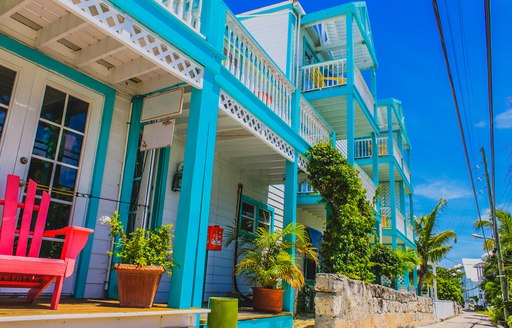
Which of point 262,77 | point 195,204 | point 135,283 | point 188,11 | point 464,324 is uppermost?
point 262,77

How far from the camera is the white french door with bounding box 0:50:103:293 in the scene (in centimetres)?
440

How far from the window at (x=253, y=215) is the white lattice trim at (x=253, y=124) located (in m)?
2.06

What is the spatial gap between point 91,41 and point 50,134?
124cm

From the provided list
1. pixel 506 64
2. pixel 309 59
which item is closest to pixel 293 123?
pixel 506 64

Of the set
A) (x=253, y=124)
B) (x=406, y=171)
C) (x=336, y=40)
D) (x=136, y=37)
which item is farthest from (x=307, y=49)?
(x=406, y=171)

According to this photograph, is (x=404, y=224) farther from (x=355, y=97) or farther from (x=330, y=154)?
(x=330, y=154)

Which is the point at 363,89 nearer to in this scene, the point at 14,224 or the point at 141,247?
the point at 141,247

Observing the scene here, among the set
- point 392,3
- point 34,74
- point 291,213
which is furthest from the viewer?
point 291,213

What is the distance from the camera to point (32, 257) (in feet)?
10.8

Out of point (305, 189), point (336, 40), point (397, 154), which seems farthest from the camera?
point (397, 154)

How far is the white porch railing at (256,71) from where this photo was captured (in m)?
6.07

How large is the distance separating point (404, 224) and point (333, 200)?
37.7 ft

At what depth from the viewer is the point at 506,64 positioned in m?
7.55

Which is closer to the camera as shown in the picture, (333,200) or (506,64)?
(506,64)
